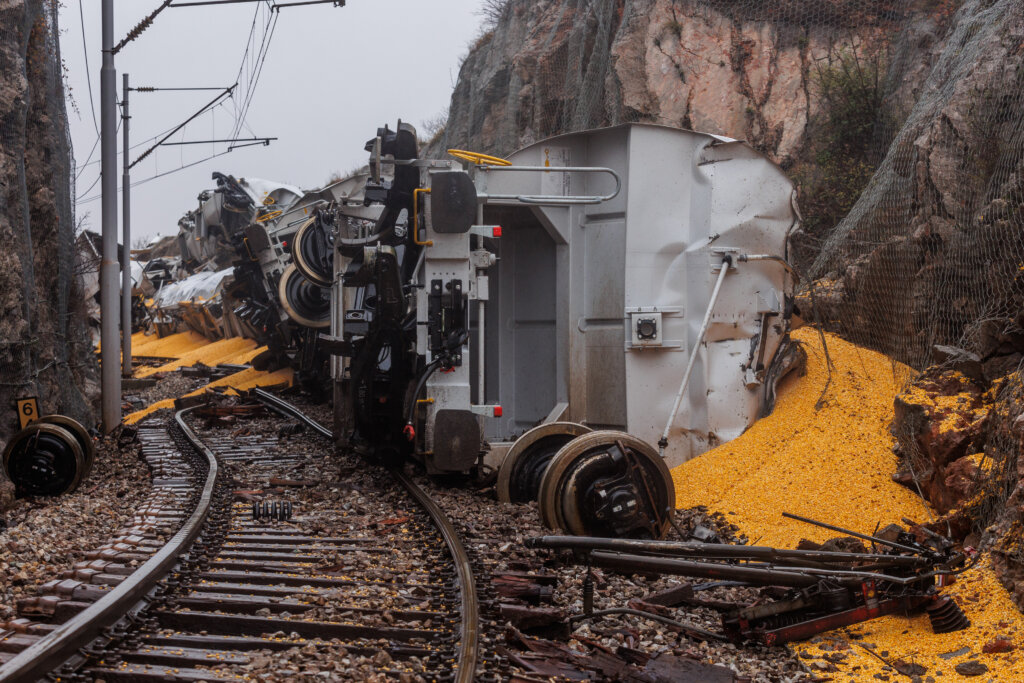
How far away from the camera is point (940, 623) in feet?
16.4

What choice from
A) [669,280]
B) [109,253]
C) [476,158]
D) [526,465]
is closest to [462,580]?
[526,465]

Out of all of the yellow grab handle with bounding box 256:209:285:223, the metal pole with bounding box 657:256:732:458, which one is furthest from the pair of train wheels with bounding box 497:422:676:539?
the yellow grab handle with bounding box 256:209:285:223

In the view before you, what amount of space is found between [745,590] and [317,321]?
12.1 metres

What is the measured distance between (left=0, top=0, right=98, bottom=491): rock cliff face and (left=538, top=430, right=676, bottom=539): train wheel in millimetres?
5700

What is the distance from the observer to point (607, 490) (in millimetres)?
6820

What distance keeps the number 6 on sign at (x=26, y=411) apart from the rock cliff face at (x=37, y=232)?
5.7 inches

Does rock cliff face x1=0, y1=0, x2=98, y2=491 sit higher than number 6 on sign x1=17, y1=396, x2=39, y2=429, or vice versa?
rock cliff face x1=0, y1=0, x2=98, y2=491

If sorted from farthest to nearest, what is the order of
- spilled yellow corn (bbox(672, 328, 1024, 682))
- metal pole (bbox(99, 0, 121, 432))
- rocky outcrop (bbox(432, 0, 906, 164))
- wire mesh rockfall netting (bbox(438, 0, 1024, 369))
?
rocky outcrop (bbox(432, 0, 906, 164))
metal pole (bbox(99, 0, 121, 432))
wire mesh rockfall netting (bbox(438, 0, 1024, 369))
spilled yellow corn (bbox(672, 328, 1024, 682))

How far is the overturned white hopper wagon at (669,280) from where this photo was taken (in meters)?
9.95

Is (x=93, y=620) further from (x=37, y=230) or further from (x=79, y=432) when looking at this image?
(x=37, y=230)

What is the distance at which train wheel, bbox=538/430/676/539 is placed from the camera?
6805mm

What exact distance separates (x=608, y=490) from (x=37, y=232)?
338 inches

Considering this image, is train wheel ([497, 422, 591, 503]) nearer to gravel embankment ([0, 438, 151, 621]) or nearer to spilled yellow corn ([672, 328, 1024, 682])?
spilled yellow corn ([672, 328, 1024, 682])

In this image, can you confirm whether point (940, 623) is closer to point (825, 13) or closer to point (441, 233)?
point (441, 233)
